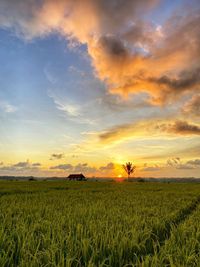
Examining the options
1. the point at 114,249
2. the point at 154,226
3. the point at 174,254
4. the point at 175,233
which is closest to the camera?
the point at 174,254

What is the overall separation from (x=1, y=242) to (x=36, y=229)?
87.3 inches

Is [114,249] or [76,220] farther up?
[76,220]

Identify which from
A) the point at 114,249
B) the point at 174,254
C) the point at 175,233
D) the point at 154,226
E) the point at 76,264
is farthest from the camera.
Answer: the point at 154,226

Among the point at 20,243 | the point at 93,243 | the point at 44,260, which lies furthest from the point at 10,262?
the point at 93,243

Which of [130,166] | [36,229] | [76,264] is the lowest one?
[76,264]

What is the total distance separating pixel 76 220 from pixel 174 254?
5.04 meters

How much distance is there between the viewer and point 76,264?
5.89m

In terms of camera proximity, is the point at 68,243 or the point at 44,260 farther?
the point at 68,243

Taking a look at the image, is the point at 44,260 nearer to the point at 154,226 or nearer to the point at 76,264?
the point at 76,264

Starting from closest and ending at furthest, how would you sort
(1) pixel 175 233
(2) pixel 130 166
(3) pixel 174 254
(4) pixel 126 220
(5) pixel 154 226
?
1. (3) pixel 174 254
2. (1) pixel 175 233
3. (5) pixel 154 226
4. (4) pixel 126 220
5. (2) pixel 130 166

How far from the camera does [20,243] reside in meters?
6.96

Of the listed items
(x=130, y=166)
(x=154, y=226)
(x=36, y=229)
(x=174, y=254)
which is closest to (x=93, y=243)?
(x=174, y=254)

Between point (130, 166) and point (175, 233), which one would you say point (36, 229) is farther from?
point (130, 166)

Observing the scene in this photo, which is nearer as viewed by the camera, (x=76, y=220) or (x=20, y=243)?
(x=20, y=243)
